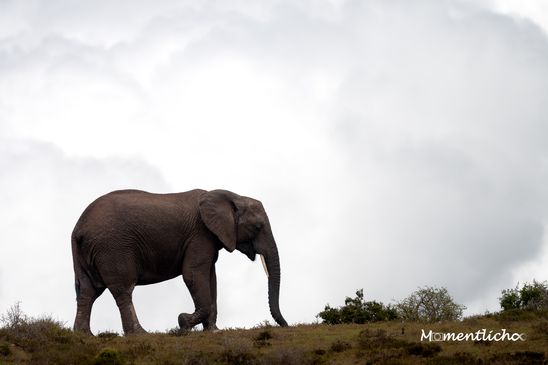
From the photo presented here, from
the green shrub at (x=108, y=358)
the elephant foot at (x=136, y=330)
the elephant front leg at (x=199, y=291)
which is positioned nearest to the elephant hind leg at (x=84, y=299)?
the elephant foot at (x=136, y=330)

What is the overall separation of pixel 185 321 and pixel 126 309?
92.0 inches

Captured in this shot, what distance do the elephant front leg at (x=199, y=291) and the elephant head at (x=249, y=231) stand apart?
1742 millimetres

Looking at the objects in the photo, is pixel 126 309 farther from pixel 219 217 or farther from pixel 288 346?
pixel 288 346

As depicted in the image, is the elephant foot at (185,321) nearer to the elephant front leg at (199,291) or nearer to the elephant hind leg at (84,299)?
the elephant front leg at (199,291)

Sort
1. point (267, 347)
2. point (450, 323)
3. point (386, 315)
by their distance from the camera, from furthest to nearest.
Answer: point (386, 315) → point (450, 323) → point (267, 347)

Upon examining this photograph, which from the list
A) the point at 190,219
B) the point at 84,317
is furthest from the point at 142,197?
the point at 84,317

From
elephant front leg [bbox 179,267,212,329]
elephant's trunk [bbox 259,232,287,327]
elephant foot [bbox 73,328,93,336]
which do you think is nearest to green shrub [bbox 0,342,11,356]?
elephant foot [bbox 73,328,93,336]

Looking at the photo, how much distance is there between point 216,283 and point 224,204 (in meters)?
3.31

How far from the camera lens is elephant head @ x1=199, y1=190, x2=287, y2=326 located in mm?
50500

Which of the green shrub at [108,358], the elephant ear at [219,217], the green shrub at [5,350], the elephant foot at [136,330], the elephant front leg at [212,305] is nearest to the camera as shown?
the green shrub at [108,358]

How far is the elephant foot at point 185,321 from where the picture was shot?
47.9m

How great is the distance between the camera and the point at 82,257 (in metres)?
49.0

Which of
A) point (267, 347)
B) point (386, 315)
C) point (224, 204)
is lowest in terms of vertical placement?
point (267, 347)

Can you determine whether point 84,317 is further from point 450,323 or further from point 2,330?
point 450,323
